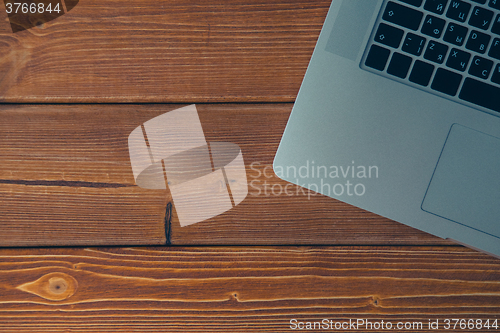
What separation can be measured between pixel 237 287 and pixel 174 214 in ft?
0.39

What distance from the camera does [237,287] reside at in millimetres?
407

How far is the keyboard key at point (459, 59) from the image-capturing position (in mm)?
323

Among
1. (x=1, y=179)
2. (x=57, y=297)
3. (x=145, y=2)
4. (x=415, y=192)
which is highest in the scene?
(x=145, y=2)

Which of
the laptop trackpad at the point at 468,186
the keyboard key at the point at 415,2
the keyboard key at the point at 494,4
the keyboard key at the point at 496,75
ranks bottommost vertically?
the laptop trackpad at the point at 468,186

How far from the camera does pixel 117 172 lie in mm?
405

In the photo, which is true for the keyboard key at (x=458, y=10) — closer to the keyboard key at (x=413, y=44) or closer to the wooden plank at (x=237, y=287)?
the keyboard key at (x=413, y=44)

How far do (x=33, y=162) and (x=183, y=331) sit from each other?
0.28 metres

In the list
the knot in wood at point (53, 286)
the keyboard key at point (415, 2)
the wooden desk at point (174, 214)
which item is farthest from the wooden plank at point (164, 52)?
the knot in wood at point (53, 286)

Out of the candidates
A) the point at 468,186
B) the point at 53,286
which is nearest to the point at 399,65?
the point at 468,186

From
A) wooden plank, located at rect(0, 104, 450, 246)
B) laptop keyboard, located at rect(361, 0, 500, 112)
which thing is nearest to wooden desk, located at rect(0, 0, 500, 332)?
wooden plank, located at rect(0, 104, 450, 246)

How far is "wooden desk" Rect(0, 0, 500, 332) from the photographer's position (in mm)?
401

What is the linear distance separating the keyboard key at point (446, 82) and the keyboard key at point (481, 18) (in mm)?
52

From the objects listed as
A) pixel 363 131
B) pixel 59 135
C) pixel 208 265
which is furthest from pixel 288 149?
pixel 59 135

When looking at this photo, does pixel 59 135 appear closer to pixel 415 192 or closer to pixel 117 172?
pixel 117 172
